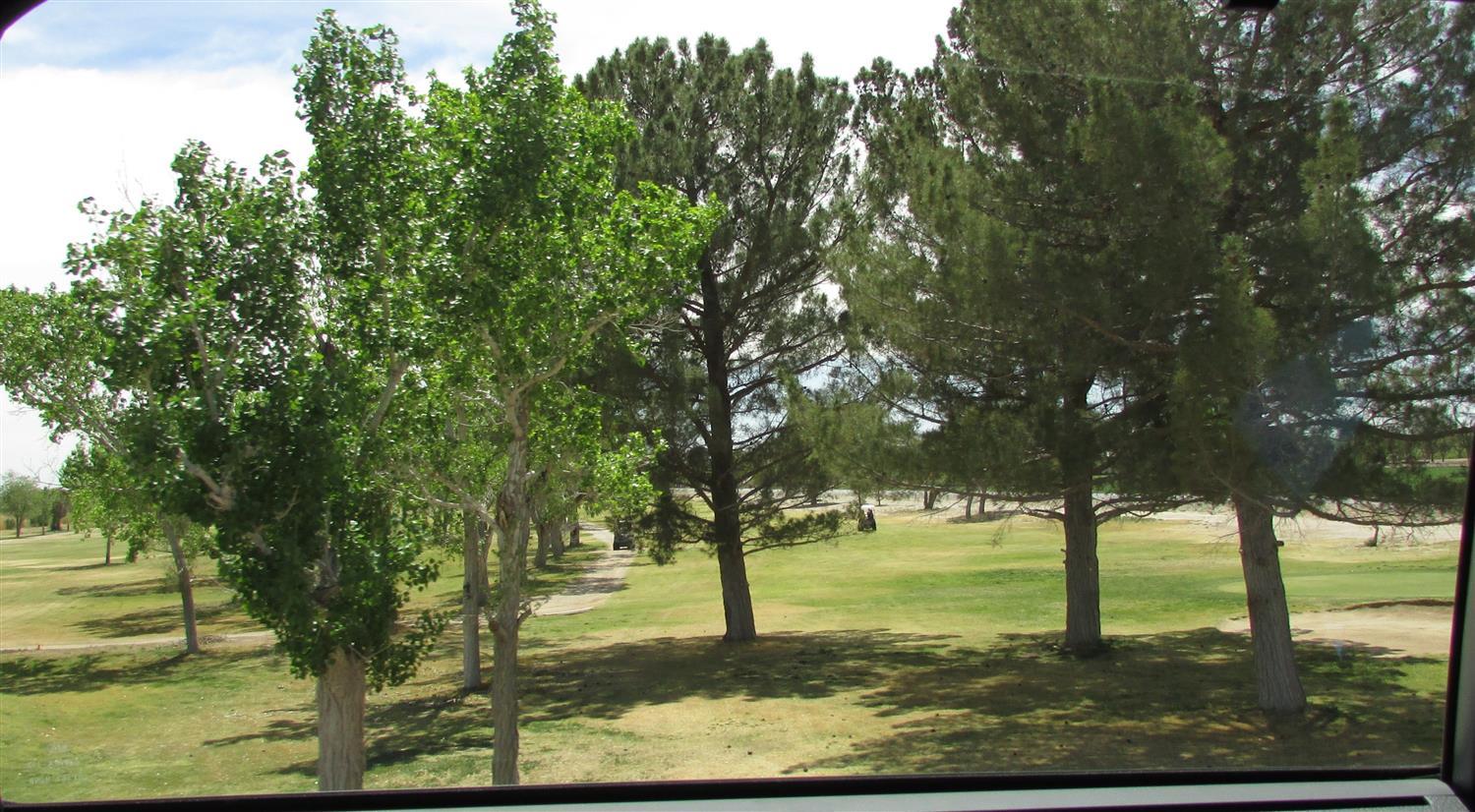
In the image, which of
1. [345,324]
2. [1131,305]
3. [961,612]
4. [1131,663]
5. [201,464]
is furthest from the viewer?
[961,612]

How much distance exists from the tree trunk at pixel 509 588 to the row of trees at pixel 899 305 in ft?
0.10

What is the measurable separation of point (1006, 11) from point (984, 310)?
9.26 ft

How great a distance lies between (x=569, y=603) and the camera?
2273cm

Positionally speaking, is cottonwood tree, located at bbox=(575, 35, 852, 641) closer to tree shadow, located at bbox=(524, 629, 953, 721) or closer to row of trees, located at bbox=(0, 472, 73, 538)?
tree shadow, located at bbox=(524, 629, 953, 721)

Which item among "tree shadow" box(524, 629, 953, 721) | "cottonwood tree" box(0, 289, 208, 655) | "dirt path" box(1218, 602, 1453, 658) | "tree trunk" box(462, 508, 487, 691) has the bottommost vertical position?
"tree shadow" box(524, 629, 953, 721)

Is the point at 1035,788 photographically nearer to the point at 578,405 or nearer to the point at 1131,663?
the point at 578,405

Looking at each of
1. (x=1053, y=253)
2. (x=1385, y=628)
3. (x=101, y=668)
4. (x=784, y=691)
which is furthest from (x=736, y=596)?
(x=1053, y=253)

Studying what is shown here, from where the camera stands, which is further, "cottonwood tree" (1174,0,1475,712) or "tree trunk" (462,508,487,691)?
"tree trunk" (462,508,487,691)

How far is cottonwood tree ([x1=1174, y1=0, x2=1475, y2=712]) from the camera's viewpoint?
7234mm

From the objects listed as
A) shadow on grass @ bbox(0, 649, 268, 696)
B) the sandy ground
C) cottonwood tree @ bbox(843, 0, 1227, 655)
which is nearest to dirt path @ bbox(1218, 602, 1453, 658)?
the sandy ground

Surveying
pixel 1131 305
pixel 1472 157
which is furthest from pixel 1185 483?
pixel 1472 157

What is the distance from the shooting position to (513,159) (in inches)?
271

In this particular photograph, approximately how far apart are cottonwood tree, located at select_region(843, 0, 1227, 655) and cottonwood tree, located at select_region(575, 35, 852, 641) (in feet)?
13.6

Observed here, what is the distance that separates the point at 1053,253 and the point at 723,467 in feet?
27.1
